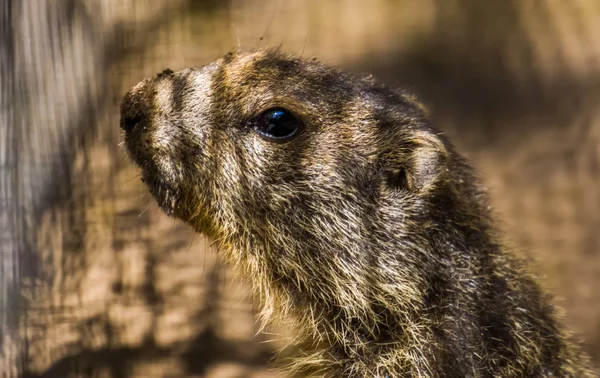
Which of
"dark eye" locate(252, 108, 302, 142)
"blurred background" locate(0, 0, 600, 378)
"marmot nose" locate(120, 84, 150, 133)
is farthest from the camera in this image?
"blurred background" locate(0, 0, 600, 378)

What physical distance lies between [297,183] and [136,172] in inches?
44.8

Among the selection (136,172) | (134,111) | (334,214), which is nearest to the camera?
(134,111)

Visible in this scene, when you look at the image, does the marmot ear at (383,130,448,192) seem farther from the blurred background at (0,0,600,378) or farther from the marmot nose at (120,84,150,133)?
the marmot nose at (120,84,150,133)

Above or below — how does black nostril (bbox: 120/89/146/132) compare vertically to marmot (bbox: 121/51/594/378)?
above

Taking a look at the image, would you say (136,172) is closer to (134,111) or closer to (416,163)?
(134,111)

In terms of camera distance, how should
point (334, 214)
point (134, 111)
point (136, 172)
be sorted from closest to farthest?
point (134, 111), point (334, 214), point (136, 172)

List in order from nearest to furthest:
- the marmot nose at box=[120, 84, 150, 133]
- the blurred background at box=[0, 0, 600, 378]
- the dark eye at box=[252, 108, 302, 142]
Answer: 1. the marmot nose at box=[120, 84, 150, 133]
2. the dark eye at box=[252, 108, 302, 142]
3. the blurred background at box=[0, 0, 600, 378]

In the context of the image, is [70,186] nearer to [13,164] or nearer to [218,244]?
[13,164]

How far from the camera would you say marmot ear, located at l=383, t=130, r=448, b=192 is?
2.66 m

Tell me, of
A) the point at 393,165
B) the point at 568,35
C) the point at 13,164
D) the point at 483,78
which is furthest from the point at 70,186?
the point at 568,35

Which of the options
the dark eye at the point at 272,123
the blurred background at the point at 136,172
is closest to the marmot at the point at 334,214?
the dark eye at the point at 272,123

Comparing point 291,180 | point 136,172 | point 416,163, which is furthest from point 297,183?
point 136,172

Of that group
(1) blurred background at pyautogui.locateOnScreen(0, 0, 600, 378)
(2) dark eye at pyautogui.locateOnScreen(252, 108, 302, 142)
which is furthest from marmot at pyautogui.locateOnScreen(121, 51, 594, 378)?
(1) blurred background at pyautogui.locateOnScreen(0, 0, 600, 378)

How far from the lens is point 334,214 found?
2637mm
